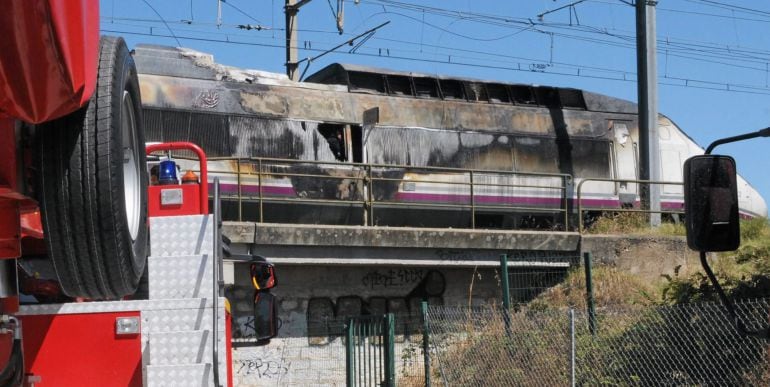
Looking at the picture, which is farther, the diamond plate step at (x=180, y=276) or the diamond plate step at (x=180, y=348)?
the diamond plate step at (x=180, y=276)

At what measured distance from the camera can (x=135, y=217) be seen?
14.3 feet

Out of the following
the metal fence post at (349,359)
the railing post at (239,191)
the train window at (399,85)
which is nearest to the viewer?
the metal fence post at (349,359)

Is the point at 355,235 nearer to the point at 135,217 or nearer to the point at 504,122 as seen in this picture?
the point at 504,122

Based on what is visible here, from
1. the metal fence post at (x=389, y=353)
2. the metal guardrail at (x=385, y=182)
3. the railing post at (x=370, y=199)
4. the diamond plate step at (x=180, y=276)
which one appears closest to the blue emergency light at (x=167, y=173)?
the diamond plate step at (x=180, y=276)

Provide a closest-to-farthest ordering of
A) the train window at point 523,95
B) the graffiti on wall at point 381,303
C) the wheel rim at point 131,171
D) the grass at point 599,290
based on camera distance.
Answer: the wheel rim at point 131,171, the grass at point 599,290, the graffiti on wall at point 381,303, the train window at point 523,95

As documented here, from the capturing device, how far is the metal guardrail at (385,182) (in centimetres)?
1675

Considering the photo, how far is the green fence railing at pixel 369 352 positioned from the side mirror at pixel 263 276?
29.0 ft

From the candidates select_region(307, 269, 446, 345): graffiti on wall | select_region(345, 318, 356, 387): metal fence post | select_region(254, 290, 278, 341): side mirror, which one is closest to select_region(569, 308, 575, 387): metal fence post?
select_region(345, 318, 356, 387): metal fence post

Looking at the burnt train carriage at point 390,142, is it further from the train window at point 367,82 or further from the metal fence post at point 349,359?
the metal fence post at point 349,359

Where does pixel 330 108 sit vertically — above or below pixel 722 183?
above

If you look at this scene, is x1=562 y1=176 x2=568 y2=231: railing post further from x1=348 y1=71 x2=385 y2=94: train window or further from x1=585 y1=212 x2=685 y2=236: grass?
x1=348 y1=71 x2=385 y2=94: train window

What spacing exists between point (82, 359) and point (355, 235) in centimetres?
1134

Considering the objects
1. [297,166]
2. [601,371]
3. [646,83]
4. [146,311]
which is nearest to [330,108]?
[297,166]

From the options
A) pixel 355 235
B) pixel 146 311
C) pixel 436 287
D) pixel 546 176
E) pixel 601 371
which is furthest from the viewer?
pixel 546 176
